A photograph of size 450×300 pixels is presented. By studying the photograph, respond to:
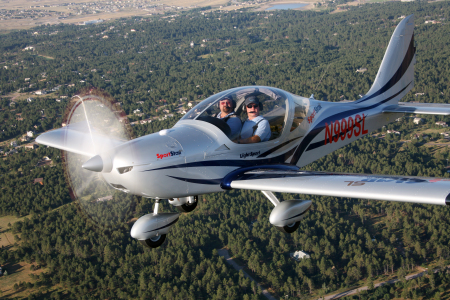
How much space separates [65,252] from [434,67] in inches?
6121

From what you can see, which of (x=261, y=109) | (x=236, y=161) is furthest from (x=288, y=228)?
(x=261, y=109)

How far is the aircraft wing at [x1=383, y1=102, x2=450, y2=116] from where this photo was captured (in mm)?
19323

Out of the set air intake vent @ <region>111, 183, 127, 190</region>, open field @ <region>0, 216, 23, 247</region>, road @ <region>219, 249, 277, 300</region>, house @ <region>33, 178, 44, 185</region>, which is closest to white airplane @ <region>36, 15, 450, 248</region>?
air intake vent @ <region>111, 183, 127, 190</region>

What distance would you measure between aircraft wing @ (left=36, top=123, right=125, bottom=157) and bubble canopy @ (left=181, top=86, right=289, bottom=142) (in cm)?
413

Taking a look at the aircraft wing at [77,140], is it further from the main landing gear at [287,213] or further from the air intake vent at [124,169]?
the main landing gear at [287,213]

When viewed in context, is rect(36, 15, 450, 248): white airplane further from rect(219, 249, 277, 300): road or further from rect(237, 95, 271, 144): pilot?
rect(219, 249, 277, 300): road

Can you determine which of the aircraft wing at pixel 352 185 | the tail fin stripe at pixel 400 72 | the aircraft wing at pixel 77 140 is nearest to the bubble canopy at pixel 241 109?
the aircraft wing at pixel 352 185

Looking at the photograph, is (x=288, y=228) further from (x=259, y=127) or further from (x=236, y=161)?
(x=259, y=127)

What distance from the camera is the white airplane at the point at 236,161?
12.2 meters

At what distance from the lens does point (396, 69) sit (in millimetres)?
22359

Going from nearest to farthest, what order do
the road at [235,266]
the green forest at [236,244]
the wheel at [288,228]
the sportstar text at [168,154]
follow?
the sportstar text at [168,154]
the wheel at [288,228]
the road at [235,266]
the green forest at [236,244]

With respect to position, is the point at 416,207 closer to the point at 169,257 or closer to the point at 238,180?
the point at 169,257

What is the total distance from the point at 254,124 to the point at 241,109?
74 cm

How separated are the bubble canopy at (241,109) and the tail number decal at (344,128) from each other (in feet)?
11.1
